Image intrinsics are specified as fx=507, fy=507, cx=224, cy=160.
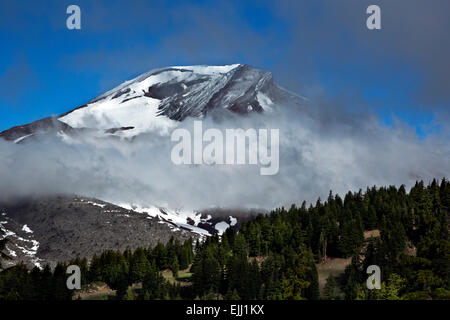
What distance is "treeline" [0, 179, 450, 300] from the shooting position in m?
103

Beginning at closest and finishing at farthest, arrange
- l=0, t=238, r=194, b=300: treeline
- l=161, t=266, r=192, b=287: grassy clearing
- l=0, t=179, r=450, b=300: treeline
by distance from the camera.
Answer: l=0, t=179, r=450, b=300: treeline → l=0, t=238, r=194, b=300: treeline → l=161, t=266, r=192, b=287: grassy clearing

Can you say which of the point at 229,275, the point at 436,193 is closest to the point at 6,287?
the point at 229,275

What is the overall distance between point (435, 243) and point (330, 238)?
63204 millimetres

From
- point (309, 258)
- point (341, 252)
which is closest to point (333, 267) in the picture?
point (341, 252)

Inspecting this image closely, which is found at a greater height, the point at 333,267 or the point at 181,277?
the point at 333,267

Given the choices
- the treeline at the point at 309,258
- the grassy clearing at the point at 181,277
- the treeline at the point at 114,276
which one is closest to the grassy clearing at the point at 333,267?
the treeline at the point at 309,258

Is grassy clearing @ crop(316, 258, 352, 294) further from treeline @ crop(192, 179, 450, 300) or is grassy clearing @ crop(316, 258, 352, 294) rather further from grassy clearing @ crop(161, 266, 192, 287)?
grassy clearing @ crop(161, 266, 192, 287)

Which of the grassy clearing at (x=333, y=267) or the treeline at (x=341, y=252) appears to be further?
the grassy clearing at (x=333, y=267)

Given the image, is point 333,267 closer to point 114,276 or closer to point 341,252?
point 341,252

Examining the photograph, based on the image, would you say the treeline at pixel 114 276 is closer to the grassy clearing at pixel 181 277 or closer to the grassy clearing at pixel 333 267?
the grassy clearing at pixel 181 277

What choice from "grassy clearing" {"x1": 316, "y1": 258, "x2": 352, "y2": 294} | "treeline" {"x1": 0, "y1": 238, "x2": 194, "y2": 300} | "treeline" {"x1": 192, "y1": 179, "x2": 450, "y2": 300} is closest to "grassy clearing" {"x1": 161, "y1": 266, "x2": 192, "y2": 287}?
"treeline" {"x1": 0, "y1": 238, "x2": 194, "y2": 300}

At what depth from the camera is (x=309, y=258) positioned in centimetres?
12925

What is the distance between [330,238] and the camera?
165 metres

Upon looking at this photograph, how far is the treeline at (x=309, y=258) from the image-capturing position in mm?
103188
